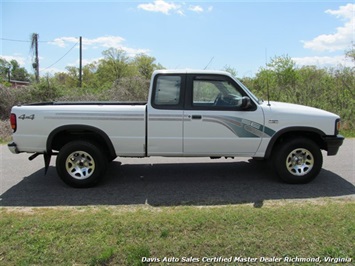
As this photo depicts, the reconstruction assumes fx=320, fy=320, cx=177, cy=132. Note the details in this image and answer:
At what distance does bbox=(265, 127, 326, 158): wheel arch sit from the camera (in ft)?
18.0

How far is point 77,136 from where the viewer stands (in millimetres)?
5664

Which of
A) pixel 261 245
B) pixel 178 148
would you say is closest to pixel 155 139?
pixel 178 148

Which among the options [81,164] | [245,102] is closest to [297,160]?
[245,102]

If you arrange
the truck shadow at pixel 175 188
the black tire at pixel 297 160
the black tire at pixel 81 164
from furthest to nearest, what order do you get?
1. the black tire at pixel 297 160
2. the black tire at pixel 81 164
3. the truck shadow at pixel 175 188

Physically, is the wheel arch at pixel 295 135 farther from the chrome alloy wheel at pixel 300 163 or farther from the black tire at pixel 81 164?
the black tire at pixel 81 164

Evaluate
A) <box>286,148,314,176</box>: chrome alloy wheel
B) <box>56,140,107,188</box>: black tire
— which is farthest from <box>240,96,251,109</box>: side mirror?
<box>56,140,107,188</box>: black tire

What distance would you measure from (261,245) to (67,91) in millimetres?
15700

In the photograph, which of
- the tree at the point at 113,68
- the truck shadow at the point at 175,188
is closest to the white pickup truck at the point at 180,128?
the truck shadow at the point at 175,188

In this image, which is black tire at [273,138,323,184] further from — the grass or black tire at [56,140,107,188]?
black tire at [56,140,107,188]

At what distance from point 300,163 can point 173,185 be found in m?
2.28

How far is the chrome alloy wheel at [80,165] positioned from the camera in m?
5.50

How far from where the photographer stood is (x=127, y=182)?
5.93 metres

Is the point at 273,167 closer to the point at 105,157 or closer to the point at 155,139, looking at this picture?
the point at 155,139

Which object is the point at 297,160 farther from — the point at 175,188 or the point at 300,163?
the point at 175,188
